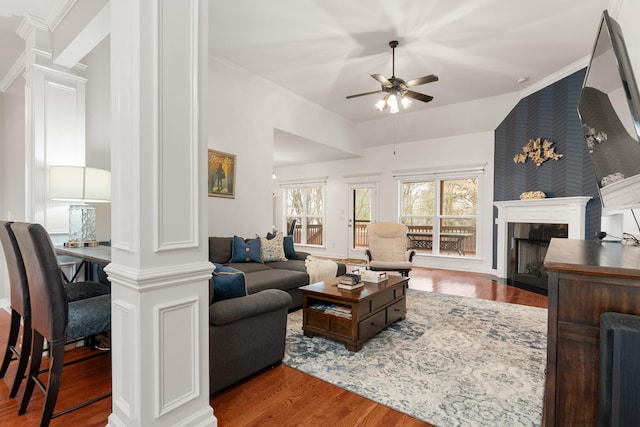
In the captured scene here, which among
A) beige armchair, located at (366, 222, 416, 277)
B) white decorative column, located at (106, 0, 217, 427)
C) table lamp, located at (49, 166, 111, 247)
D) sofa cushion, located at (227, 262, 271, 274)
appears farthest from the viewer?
beige armchair, located at (366, 222, 416, 277)

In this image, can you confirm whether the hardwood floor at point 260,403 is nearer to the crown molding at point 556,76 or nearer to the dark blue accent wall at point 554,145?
the dark blue accent wall at point 554,145

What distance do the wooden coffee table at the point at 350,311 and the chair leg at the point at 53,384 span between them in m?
1.77

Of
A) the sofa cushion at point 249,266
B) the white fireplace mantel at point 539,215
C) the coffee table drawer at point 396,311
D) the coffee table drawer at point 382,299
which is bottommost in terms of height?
the coffee table drawer at point 396,311

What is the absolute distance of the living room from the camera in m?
3.38

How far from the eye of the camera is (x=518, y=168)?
17.8 feet

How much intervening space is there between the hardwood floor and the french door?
226 inches

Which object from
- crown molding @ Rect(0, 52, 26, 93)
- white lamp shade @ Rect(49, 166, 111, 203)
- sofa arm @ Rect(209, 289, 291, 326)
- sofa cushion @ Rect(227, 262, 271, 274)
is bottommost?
sofa cushion @ Rect(227, 262, 271, 274)

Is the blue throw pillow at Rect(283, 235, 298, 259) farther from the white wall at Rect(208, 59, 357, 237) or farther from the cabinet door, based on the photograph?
the cabinet door

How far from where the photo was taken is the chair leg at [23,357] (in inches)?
73.2

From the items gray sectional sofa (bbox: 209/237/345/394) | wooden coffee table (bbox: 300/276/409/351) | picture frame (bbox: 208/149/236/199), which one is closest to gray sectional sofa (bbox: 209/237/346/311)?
wooden coffee table (bbox: 300/276/409/351)

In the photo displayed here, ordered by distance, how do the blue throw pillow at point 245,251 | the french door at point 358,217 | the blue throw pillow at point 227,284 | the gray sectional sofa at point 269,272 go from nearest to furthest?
the blue throw pillow at point 227,284 < the gray sectional sofa at point 269,272 < the blue throw pillow at point 245,251 < the french door at point 358,217

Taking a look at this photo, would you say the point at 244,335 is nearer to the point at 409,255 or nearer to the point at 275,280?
the point at 275,280

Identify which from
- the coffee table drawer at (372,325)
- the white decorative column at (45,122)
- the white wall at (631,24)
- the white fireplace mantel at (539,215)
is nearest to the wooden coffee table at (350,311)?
the coffee table drawer at (372,325)

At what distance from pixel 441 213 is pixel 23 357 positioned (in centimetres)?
679
